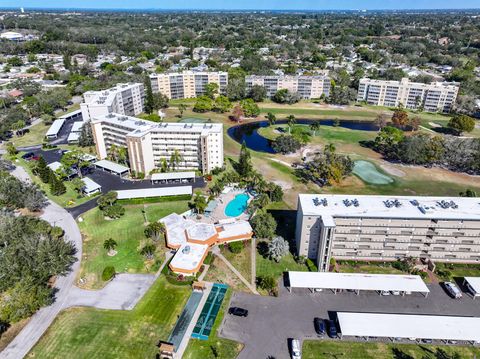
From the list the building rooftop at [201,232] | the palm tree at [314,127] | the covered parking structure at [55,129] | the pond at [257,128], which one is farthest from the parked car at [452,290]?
the covered parking structure at [55,129]

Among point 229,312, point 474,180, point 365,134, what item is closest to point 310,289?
point 229,312

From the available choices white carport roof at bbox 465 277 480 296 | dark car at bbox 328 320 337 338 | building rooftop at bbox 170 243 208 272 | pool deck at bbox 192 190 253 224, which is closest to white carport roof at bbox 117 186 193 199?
pool deck at bbox 192 190 253 224

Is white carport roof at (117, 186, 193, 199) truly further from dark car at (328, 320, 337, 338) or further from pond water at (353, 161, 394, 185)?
pond water at (353, 161, 394, 185)

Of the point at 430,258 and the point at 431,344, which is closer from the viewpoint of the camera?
the point at 431,344

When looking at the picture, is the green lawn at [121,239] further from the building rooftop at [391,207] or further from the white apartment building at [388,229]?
the building rooftop at [391,207]

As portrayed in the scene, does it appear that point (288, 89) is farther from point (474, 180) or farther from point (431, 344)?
point (431, 344)

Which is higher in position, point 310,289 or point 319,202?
point 319,202
